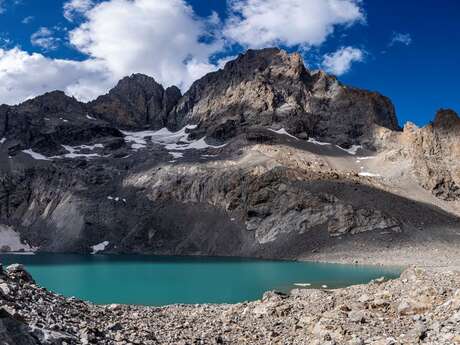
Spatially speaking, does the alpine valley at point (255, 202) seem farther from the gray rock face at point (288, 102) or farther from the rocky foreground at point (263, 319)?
the gray rock face at point (288, 102)

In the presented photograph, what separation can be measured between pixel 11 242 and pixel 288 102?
96.0 meters

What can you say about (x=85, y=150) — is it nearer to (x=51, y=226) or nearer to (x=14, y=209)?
(x=14, y=209)

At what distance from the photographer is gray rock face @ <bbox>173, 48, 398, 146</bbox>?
158125 mm

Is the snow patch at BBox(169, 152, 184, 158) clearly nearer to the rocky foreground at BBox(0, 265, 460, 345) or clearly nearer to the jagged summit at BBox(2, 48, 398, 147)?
the jagged summit at BBox(2, 48, 398, 147)

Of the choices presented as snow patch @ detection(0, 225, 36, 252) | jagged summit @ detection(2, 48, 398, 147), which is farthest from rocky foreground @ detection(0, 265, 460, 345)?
jagged summit @ detection(2, 48, 398, 147)

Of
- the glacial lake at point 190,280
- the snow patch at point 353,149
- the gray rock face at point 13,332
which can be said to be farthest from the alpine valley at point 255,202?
the glacial lake at point 190,280

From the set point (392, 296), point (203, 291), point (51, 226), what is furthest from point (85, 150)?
point (392, 296)

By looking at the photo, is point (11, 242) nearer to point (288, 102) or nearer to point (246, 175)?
point (246, 175)

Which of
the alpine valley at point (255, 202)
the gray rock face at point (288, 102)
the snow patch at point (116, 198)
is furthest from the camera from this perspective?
the gray rock face at point (288, 102)

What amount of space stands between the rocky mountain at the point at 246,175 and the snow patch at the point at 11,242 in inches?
21.9

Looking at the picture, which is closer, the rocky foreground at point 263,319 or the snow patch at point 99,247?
the rocky foreground at point 263,319

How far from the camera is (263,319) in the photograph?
71.1 ft

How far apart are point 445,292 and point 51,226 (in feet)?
388

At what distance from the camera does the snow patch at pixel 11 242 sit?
4786 inches
